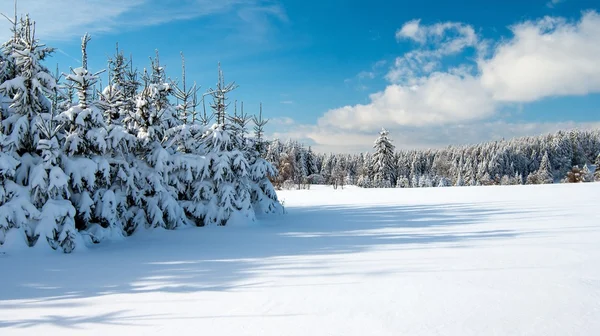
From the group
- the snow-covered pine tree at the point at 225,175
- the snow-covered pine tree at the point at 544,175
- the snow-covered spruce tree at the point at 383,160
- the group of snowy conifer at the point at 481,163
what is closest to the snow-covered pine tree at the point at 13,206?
the snow-covered pine tree at the point at 225,175

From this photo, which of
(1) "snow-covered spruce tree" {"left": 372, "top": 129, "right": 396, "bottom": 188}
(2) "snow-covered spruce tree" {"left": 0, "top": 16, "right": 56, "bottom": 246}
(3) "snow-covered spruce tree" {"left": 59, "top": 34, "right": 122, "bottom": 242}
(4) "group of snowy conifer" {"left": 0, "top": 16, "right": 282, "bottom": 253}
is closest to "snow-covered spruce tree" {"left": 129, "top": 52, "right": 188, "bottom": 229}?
(4) "group of snowy conifer" {"left": 0, "top": 16, "right": 282, "bottom": 253}

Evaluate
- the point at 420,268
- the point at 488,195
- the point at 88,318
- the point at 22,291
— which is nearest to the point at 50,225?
the point at 22,291

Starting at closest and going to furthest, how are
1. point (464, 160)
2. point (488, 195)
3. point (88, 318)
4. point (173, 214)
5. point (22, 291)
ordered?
point (88, 318) < point (22, 291) < point (173, 214) < point (488, 195) < point (464, 160)

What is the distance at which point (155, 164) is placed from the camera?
1162 centimetres

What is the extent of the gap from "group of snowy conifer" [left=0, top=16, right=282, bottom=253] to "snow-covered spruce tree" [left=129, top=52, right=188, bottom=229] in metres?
0.04

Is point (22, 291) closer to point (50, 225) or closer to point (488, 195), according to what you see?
point (50, 225)

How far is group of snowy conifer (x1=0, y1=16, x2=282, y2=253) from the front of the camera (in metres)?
8.43

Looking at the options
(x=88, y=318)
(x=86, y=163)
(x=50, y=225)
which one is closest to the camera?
(x=88, y=318)

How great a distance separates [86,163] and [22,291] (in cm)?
451

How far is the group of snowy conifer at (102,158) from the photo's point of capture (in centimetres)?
843

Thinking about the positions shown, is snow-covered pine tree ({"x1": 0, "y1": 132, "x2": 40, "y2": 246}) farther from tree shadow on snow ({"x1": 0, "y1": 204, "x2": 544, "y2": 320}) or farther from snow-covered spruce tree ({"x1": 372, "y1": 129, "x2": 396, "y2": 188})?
snow-covered spruce tree ({"x1": 372, "y1": 129, "x2": 396, "y2": 188})

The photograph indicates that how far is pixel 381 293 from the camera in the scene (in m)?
5.26

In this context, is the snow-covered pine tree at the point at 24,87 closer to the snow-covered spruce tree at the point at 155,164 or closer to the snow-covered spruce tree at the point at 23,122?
the snow-covered spruce tree at the point at 23,122

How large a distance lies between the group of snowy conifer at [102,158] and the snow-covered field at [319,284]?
100cm
